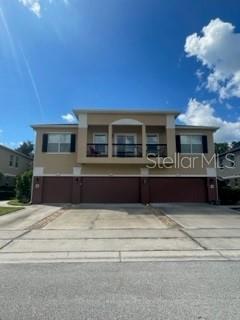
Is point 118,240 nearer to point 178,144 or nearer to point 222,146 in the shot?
point 178,144

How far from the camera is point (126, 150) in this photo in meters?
21.4

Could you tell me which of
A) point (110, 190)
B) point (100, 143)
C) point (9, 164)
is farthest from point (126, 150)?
point (9, 164)

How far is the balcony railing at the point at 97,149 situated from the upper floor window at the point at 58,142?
131 cm

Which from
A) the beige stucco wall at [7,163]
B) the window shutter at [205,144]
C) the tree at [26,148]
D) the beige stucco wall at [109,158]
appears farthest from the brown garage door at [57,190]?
the tree at [26,148]

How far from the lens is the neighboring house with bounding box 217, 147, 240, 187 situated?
90.8 ft

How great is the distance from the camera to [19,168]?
32969 millimetres

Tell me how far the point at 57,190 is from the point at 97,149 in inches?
177

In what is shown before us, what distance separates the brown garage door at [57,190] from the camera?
20.5 m

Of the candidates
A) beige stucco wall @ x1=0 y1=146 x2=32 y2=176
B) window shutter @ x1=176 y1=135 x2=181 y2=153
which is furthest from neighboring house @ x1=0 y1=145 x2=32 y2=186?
window shutter @ x1=176 y1=135 x2=181 y2=153

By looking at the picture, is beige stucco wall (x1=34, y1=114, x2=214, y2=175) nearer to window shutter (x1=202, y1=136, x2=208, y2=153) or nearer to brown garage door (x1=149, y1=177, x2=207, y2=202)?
window shutter (x1=202, y1=136, x2=208, y2=153)

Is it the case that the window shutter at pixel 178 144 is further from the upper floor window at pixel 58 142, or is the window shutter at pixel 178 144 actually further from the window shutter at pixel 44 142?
the window shutter at pixel 44 142

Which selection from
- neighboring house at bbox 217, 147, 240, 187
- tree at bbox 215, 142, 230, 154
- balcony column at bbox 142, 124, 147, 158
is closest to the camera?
balcony column at bbox 142, 124, 147, 158

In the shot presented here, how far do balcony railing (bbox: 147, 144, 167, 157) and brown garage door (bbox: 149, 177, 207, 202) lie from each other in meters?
1.91

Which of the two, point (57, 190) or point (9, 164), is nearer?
point (57, 190)
